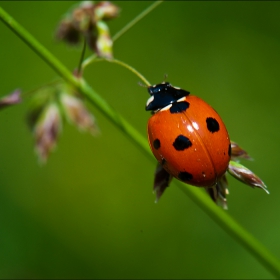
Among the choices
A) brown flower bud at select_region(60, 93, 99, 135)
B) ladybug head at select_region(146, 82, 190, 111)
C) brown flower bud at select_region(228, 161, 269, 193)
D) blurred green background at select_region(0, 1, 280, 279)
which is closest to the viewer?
brown flower bud at select_region(228, 161, 269, 193)

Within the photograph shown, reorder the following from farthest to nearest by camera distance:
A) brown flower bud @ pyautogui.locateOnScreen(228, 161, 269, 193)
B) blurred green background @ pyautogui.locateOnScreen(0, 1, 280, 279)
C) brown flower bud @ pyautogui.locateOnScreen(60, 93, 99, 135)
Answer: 1. blurred green background @ pyautogui.locateOnScreen(0, 1, 280, 279)
2. brown flower bud @ pyautogui.locateOnScreen(60, 93, 99, 135)
3. brown flower bud @ pyautogui.locateOnScreen(228, 161, 269, 193)

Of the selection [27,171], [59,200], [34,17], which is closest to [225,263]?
[59,200]

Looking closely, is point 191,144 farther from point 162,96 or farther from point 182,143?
point 162,96

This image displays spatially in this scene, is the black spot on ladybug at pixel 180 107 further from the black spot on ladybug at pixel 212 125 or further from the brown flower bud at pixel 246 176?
the brown flower bud at pixel 246 176

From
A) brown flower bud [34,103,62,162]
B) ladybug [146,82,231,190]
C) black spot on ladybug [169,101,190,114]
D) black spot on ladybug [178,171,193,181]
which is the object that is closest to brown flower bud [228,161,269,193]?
ladybug [146,82,231,190]

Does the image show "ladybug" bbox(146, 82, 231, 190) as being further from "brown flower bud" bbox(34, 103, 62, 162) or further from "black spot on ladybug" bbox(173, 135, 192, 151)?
"brown flower bud" bbox(34, 103, 62, 162)

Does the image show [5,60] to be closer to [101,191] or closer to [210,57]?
[101,191]

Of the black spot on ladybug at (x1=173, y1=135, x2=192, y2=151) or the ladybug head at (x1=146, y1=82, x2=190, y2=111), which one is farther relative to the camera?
the ladybug head at (x1=146, y1=82, x2=190, y2=111)
